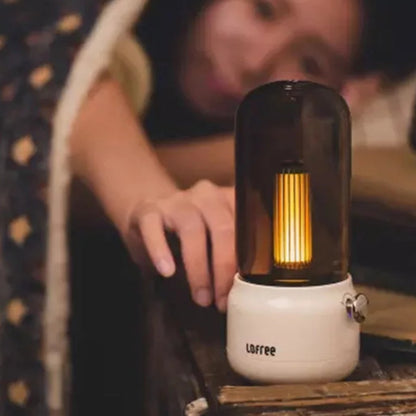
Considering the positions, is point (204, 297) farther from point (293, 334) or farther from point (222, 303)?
point (293, 334)

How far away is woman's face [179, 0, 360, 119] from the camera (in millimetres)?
1067

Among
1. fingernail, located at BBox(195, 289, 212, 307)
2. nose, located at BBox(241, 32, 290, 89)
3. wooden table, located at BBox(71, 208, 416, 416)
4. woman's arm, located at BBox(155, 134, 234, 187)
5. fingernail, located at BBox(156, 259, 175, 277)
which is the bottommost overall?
wooden table, located at BBox(71, 208, 416, 416)

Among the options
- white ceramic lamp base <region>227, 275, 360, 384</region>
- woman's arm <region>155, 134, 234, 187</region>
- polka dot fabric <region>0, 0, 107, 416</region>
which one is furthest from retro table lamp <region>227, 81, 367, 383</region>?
polka dot fabric <region>0, 0, 107, 416</region>

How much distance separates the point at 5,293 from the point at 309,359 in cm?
47

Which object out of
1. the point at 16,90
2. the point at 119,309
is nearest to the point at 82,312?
the point at 119,309

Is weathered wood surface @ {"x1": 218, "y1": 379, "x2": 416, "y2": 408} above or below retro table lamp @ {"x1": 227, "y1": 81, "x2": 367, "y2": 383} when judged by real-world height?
below

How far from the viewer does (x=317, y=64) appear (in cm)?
108

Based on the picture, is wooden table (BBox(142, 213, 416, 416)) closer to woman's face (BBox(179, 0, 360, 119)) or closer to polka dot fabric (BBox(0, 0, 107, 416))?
polka dot fabric (BBox(0, 0, 107, 416))

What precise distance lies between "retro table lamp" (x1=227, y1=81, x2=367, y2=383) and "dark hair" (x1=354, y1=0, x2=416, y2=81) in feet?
0.85

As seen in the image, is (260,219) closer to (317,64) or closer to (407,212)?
(407,212)

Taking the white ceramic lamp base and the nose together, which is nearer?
the white ceramic lamp base

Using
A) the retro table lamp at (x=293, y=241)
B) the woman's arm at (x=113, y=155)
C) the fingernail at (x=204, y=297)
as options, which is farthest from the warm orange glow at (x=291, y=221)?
the woman's arm at (x=113, y=155)

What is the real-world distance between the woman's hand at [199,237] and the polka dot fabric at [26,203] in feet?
0.53

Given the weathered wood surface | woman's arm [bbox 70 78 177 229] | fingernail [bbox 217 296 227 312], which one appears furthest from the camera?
woman's arm [bbox 70 78 177 229]
